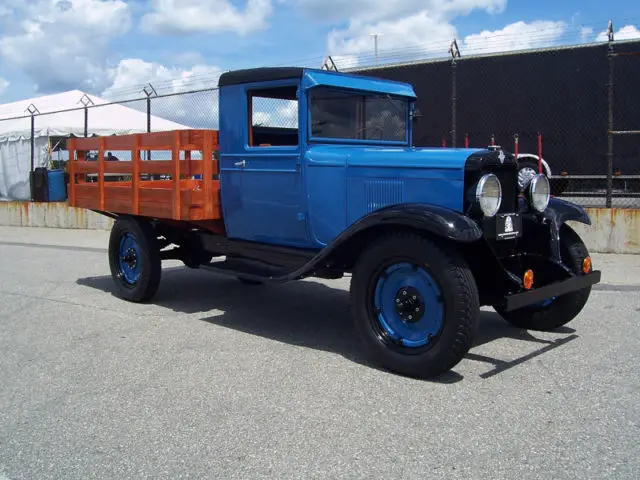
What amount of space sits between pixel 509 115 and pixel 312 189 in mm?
8057

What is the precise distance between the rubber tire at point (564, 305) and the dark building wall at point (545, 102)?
6794 mm

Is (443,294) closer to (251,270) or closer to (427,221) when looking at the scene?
(427,221)

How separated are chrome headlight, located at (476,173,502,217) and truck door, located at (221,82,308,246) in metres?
1.49

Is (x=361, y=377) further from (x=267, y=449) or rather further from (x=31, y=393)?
(x=31, y=393)

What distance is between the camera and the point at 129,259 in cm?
681

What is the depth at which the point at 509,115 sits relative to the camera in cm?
1208

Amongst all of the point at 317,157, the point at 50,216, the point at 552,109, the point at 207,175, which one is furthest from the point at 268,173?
the point at 50,216

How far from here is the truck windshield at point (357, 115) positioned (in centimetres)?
521

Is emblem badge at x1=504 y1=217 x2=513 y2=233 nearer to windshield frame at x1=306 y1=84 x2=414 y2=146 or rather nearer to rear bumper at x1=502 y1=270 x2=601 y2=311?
rear bumper at x1=502 y1=270 x2=601 y2=311

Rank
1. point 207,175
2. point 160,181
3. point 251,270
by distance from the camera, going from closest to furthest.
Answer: point 251,270
point 207,175
point 160,181

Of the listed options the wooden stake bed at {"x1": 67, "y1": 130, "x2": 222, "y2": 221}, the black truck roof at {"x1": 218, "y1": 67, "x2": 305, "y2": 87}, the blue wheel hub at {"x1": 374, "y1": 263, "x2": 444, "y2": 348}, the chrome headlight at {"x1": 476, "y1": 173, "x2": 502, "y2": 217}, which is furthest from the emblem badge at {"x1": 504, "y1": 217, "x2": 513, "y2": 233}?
the wooden stake bed at {"x1": 67, "y1": 130, "x2": 222, "y2": 221}

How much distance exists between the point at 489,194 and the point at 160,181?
336 centimetres

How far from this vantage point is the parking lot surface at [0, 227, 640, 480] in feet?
9.99

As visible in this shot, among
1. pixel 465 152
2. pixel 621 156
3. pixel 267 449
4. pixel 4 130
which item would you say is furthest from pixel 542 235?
pixel 4 130
